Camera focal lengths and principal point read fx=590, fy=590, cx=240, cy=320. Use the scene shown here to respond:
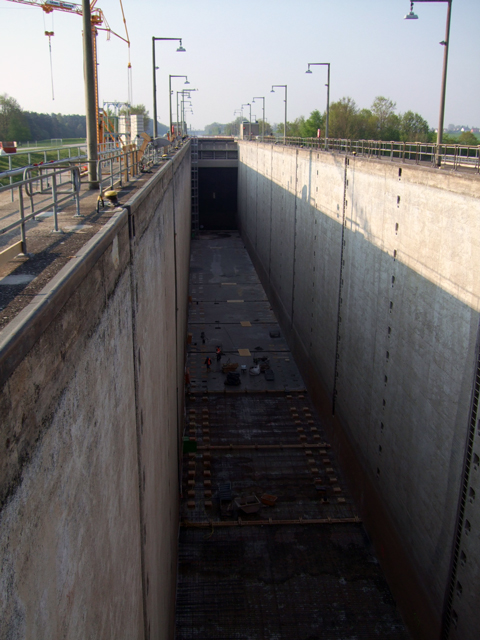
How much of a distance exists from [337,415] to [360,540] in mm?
4486

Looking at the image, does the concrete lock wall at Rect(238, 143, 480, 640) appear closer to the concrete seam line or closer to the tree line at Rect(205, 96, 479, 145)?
the concrete seam line

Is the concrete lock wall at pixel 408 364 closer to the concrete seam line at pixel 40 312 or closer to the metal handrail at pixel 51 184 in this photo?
the metal handrail at pixel 51 184

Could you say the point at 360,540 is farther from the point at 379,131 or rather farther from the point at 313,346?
the point at 379,131

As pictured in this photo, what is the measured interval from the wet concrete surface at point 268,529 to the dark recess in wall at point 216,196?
3689cm

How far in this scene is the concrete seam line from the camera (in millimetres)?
2586

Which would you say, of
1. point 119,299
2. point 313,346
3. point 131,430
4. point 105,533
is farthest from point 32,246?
point 313,346

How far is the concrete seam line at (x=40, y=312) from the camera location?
2586mm

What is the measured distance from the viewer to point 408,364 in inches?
494

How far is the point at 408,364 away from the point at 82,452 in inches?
387

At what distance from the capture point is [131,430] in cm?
624

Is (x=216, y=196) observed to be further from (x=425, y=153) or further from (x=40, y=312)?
(x=40, y=312)

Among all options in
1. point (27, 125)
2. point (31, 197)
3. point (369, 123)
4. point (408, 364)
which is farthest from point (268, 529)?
point (369, 123)

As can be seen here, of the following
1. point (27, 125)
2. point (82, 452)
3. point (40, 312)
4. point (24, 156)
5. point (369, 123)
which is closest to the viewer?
point (40, 312)

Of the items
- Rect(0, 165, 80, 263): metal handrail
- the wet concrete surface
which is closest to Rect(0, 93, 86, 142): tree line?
the wet concrete surface
